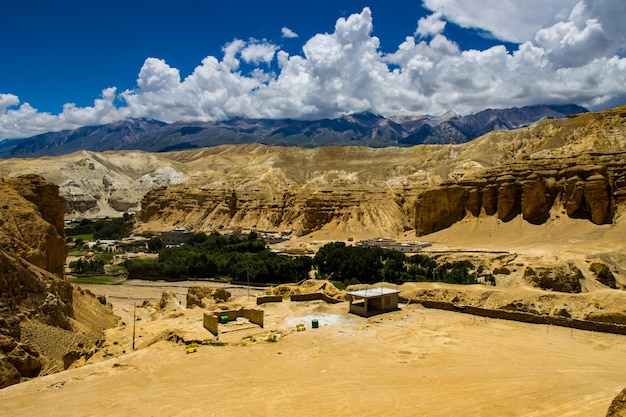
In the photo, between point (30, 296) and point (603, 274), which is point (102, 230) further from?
point (603, 274)

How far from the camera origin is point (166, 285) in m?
53.8

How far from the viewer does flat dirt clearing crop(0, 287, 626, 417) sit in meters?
15.5

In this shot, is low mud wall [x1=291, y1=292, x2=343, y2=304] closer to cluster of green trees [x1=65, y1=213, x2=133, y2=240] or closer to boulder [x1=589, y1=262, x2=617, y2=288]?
boulder [x1=589, y1=262, x2=617, y2=288]

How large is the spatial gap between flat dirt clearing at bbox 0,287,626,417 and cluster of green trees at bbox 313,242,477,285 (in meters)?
20.2

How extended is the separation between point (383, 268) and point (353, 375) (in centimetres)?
3105

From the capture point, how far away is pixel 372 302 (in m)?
29.5

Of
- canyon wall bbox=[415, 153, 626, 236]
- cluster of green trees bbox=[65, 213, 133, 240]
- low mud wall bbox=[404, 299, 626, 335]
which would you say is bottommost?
low mud wall bbox=[404, 299, 626, 335]

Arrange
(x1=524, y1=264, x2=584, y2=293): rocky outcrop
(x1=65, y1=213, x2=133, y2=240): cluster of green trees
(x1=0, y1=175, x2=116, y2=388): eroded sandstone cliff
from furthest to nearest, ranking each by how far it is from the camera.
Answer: (x1=65, y1=213, x2=133, y2=240): cluster of green trees → (x1=524, y1=264, x2=584, y2=293): rocky outcrop → (x1=0, y1=175, x2=116, y2=388): eroded sandstone cliff

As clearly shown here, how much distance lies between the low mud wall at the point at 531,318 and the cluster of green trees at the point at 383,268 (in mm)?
14722

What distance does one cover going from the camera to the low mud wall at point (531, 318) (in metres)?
24.1

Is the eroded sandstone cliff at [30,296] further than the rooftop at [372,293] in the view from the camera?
No

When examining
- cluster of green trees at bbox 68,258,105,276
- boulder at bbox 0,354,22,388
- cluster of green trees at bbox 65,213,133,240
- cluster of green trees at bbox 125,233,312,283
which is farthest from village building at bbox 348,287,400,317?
cluster of green trees at bbox 65,213,133,240

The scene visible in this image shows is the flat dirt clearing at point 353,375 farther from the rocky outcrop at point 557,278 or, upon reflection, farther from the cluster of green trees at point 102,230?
the cluster of green trees at point 102,230

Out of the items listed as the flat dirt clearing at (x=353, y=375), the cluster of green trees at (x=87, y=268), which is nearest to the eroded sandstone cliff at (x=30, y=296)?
the flat dirt clearing at (x=353, y=375)
